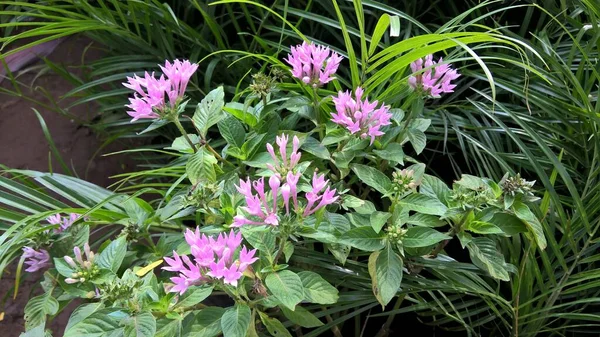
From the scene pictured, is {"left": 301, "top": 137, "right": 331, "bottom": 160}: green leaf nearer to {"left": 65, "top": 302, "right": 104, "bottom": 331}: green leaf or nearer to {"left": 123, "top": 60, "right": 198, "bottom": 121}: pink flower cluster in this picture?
{"left": 123, "top": 60, "right": 198, "bottom": 121}: pink flower cluster

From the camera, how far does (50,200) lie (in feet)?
2.71

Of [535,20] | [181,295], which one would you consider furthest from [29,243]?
[535,20]

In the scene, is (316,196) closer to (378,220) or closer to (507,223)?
(378,220)

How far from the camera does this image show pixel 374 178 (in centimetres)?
67

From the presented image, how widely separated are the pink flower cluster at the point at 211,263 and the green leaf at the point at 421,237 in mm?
177

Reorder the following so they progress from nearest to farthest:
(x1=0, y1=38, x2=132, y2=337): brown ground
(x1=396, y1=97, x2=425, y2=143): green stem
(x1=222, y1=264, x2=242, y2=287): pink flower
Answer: (x1=222, y1=264, x2=242, y2=287): pink flower < (x1=396, y1=97, x2=425, y2=143): green stem < (x1=0, y1=38, x2=132, y2=337): brown ground

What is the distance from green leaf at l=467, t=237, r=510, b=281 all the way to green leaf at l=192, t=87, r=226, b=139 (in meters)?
0.32

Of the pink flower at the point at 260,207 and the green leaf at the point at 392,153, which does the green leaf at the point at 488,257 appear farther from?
the pink flower at the point at 260,207

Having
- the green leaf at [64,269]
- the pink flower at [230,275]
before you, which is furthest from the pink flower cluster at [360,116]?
the green leaf at [64,269]

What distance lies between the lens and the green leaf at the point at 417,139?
692 millimetres

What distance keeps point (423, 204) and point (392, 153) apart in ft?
0.27

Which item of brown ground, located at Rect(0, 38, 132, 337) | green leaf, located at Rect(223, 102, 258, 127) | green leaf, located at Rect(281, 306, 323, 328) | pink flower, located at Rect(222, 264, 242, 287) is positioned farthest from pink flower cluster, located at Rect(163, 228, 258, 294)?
brown ground, located at Rect(0, 38, 132, 337)

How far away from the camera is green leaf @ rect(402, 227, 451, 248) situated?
23.9 inches

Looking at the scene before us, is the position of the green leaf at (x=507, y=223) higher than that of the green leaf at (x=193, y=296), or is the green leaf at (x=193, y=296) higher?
the green leaf at (x=193, y=296)
